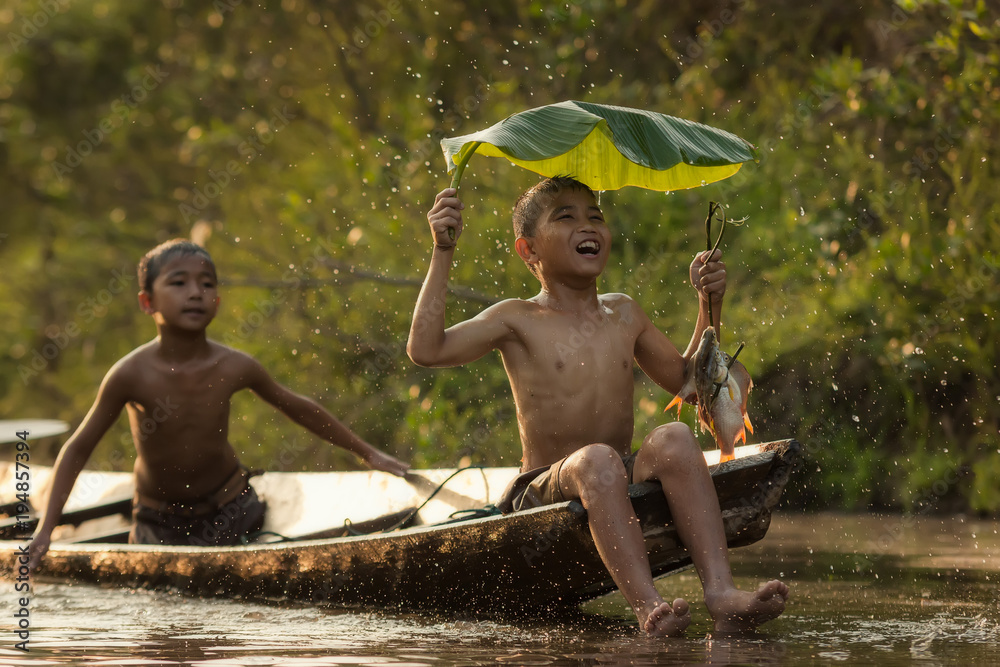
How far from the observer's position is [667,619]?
3129 mm

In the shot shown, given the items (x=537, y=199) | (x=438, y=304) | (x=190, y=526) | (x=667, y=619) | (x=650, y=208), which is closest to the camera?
(x=667, y=619)

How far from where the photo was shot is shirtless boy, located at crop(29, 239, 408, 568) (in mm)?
4891

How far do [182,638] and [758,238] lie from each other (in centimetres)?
510

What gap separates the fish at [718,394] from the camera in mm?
3598

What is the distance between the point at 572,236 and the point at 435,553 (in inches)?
42.4

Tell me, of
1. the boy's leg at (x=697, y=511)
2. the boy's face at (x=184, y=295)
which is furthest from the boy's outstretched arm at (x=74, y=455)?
the boy's leg at (x=697, y=511)

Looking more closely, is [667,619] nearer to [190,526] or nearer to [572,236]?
[572,236]

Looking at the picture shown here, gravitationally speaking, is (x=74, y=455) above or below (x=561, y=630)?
above

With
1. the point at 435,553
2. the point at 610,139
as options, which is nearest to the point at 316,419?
the point at 435,553

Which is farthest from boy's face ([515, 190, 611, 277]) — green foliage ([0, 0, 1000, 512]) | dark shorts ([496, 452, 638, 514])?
green foliage ([0, 0, 1000, 512])

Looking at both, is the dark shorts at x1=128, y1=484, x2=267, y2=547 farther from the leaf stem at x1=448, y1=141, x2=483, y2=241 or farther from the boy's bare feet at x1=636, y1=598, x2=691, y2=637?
the boy's bare feet at x1=636, y1=598, x2=691, y2=637

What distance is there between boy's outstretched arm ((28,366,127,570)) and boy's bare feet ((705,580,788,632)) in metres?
2.67

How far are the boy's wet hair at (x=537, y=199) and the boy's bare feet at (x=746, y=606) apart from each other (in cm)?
131

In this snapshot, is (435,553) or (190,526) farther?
(190,526)
